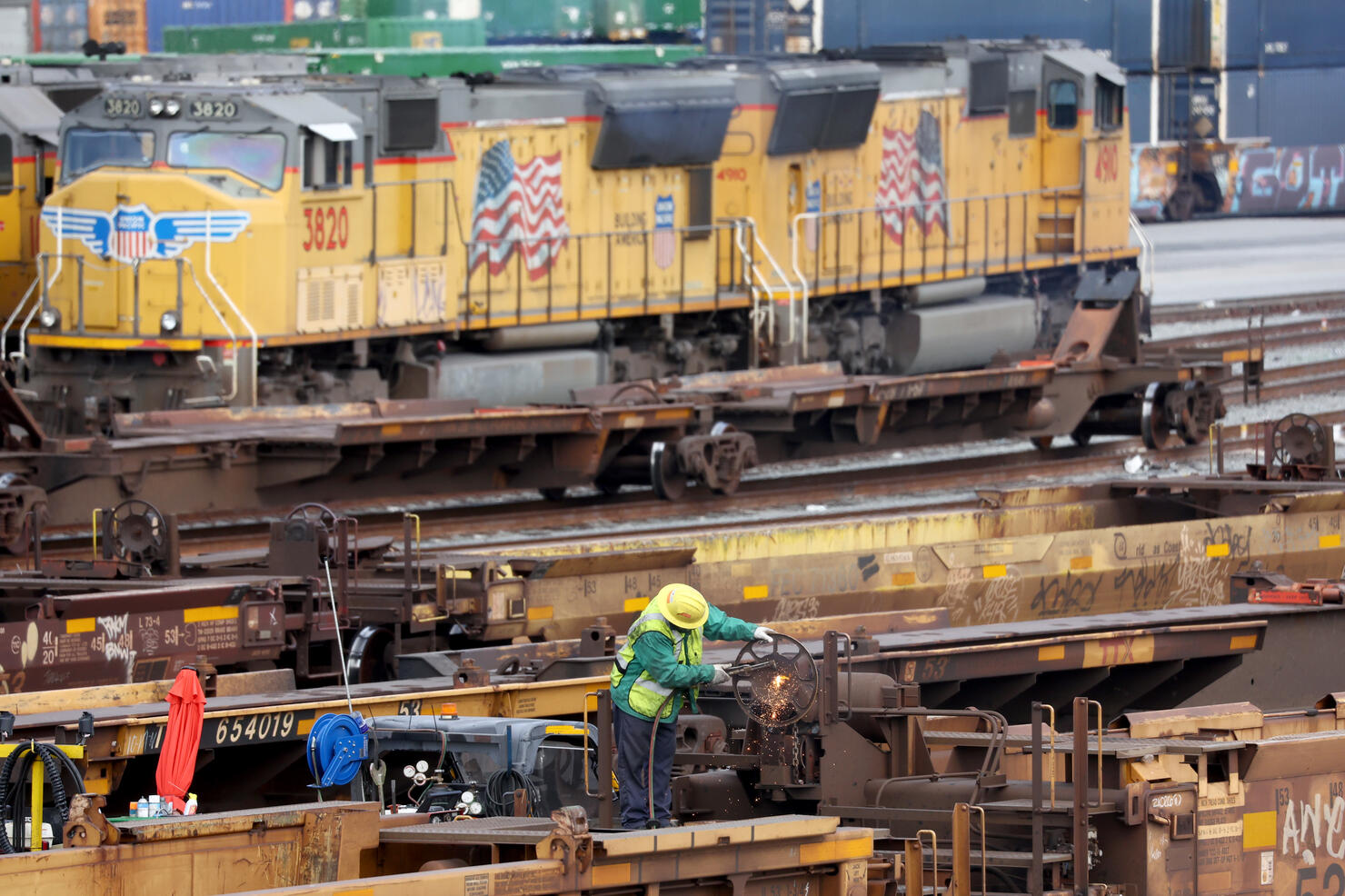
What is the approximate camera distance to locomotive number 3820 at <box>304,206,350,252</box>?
727 inches

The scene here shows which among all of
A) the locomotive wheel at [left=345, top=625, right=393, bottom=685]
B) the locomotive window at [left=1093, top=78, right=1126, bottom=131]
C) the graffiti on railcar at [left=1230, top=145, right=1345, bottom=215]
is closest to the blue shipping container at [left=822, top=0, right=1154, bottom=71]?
the graffiti on railcar at [left=1230, top=145, right=1345, bottom=215]

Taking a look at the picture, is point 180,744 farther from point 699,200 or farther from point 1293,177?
point 1293,177

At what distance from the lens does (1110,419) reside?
22.1 m

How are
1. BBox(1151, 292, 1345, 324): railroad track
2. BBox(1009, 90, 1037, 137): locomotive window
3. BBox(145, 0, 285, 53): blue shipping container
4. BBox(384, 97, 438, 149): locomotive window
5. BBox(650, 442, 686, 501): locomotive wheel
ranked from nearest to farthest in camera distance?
1. BBox(650, 442, 686, 501): locomotive wheel
2. BBox(384, 97, 438, 149): locomotive window
3. BBox(1009, 90, 1037, 137): locomotive window
4. BBox(1151, 292, 1345, 324): railroad track
5. BBox(145, 0, 285, 53): blue shipping container

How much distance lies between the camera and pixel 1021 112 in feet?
82.7

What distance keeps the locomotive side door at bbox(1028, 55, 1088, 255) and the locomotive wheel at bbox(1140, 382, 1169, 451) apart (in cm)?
459

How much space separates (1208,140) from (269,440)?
34343mm

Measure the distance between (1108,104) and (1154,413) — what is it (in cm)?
578

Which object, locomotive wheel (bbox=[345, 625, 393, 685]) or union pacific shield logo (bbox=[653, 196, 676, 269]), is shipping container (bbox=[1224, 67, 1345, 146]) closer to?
union pacific shield logo (bbox=[653, 196, 676, 269])

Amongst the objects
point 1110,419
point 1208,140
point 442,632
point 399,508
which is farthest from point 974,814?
point 1208,140

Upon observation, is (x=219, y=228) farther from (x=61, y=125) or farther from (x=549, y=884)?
(x=549, y=884)

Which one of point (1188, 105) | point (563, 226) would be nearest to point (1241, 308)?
point (563, 226)

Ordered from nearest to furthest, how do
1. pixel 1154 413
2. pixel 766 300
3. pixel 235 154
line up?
pixel 235 154 < pixel 1154 413 < pixel 766 300

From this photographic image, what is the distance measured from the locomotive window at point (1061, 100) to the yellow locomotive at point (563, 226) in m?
0.02
